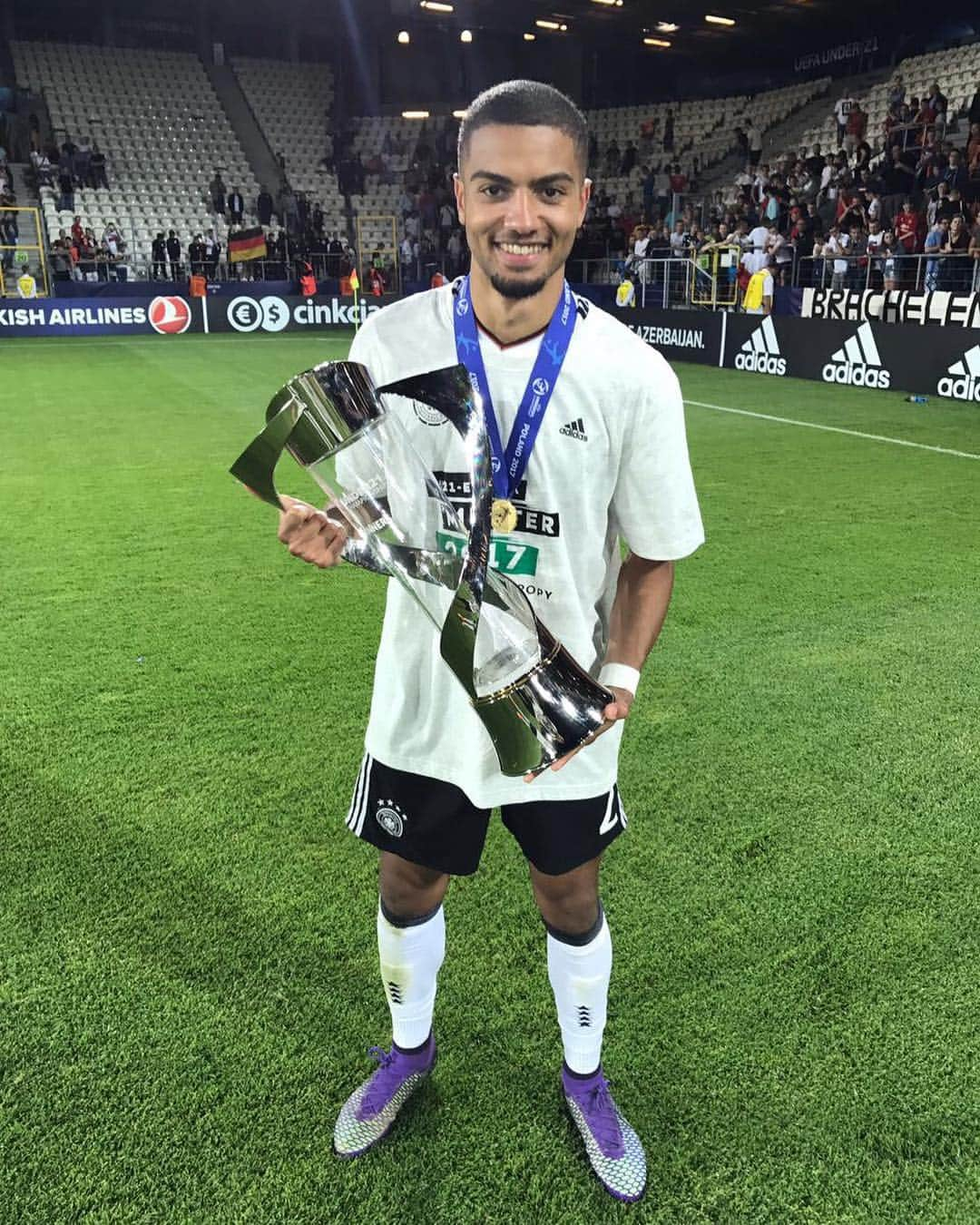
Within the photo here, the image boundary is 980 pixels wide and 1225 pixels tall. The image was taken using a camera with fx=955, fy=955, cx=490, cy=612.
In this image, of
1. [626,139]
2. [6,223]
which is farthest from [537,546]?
[626,139]

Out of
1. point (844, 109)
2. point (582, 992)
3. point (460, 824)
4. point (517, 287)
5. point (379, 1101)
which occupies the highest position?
point (844, 109)

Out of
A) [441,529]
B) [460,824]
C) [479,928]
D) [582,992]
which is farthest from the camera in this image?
[479,928]

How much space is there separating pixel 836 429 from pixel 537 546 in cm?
927

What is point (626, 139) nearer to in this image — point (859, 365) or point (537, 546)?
point (859, 365)

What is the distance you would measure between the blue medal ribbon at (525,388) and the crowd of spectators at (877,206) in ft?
43.6

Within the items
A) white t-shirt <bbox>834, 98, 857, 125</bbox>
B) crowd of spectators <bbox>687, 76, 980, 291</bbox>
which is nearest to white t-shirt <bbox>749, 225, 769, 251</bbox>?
crowd of spectators <bbox>687, 76, 980, 291</bbox>

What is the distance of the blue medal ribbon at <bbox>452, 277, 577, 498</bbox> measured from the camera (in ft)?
5.37

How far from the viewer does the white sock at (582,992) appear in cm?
199

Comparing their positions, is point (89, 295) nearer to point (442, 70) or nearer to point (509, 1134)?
point (442, 70)

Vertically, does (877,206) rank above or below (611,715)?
above

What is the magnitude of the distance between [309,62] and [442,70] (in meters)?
4.66

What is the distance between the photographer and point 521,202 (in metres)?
1.59

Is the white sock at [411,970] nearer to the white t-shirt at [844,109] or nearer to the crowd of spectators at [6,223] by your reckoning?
the crowd of spectators at [6,223]

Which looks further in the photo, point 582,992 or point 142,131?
point 142,131
